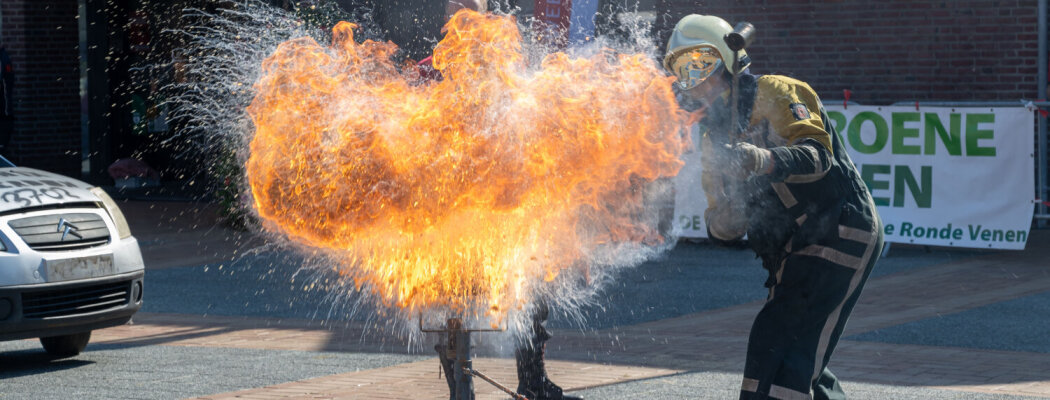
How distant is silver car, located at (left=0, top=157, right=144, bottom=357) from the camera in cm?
748

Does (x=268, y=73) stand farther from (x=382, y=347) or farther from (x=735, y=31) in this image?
(x=382, y=347)

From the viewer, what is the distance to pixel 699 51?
4.77 metres

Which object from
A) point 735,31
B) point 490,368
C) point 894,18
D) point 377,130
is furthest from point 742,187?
point 894,18

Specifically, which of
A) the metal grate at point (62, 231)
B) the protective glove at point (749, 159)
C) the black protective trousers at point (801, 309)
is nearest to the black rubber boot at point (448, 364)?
the black protective trousers at point (801, 309)

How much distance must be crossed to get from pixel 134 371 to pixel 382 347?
1537 millimetres

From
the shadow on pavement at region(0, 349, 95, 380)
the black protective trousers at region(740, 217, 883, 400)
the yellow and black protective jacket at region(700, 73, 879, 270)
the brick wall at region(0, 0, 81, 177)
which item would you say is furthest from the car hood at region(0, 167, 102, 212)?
the brick wall at region(0, 0, 81, 177)

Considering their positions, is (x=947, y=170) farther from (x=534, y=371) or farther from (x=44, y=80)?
(x=44, y=80)

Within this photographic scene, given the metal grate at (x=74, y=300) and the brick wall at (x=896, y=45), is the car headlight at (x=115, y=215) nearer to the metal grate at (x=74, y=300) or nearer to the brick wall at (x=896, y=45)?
the metal grate at (x=74, y=300)

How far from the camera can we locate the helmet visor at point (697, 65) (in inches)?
187

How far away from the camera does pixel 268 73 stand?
4.76 meters

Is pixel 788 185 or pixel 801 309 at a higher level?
pixel 788 185

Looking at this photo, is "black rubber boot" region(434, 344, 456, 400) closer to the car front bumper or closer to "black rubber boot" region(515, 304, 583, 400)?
"black rubber boot" region(515, 304, 583, 400)

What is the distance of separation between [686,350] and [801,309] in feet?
11.8

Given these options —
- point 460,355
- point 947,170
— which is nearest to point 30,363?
point 460,355
